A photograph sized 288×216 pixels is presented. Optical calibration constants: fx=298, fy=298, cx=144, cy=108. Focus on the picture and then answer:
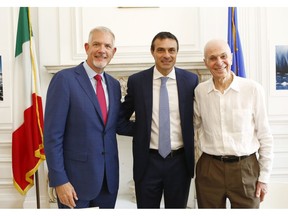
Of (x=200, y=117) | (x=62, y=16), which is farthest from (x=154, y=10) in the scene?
(x=200, y=117)

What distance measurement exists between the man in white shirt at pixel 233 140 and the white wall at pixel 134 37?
1.43 meters

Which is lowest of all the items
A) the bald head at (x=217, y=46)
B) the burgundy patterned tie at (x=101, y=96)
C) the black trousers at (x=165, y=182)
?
the black trousers at (x=165, y=182)

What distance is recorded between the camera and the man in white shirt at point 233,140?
5.62 feet

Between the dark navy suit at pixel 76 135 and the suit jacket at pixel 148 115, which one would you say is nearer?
the dark navy suit at pixel 76 135

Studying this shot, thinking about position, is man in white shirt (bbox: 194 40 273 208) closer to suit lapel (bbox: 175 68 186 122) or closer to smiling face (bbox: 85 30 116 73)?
suit lapel (bbox: 175 68 186 122)

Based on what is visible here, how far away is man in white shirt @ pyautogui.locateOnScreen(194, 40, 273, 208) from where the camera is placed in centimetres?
171

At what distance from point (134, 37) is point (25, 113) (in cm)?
136

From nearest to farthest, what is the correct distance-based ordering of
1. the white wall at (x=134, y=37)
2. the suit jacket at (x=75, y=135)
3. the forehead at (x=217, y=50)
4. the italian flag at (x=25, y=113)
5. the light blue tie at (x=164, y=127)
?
1. the suit jacket at (x=75, y=135)
2. the forehead at (x=217, y=50)
3. the light blue tie at (x=164, y=127)
4. the italian flag at (x=25, y=113)
5. the white wall at (x=134, y=37)

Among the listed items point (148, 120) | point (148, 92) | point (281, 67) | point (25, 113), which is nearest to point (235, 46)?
point (281, 67)

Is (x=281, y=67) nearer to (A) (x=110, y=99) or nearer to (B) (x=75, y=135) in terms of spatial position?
(A) (x=110, y=99)

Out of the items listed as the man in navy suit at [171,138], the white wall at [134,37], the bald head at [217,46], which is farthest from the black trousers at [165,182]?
the white wall at [134,37]

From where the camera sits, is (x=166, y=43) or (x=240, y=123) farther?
(x=166, y=43)

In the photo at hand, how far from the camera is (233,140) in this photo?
1.72m

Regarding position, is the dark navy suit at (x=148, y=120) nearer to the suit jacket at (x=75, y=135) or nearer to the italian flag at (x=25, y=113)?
the suit jacket at (x=75, y=135)
